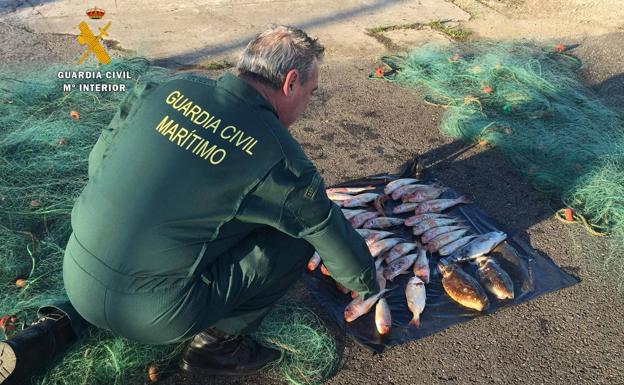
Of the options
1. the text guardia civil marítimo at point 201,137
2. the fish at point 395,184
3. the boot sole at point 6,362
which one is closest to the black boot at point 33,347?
the boot sole at point 6,362

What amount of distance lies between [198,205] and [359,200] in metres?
2.31

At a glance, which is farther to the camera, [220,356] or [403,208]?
[403,208]

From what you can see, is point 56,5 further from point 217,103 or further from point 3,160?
point 217,103

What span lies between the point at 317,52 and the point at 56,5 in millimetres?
7180

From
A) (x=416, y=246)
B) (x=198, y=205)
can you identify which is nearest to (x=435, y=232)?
(x=416, y=246)

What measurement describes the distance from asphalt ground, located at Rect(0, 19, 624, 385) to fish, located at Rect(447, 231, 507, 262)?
1.49 ft

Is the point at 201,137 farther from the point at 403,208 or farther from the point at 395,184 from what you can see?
the point at 395,184

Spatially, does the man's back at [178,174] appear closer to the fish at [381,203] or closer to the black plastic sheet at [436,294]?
the black plastic sheet at [436,294]

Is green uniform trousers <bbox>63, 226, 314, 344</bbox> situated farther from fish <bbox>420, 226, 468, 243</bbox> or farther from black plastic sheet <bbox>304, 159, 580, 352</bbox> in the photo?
fish <bbox>420, 226, 468, 243</bbox>

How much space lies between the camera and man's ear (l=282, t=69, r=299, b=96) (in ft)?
7.90

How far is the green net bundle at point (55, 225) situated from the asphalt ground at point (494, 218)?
201mm

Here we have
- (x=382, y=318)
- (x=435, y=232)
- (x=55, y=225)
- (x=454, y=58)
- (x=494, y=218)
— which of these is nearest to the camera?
(x=382, y=318)

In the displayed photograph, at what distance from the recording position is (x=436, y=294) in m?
3.77

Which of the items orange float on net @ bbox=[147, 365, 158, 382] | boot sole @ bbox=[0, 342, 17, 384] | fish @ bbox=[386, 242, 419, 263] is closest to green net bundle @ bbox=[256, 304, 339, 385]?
orange float on net @ bbox=[147, 365, 158, 382]
